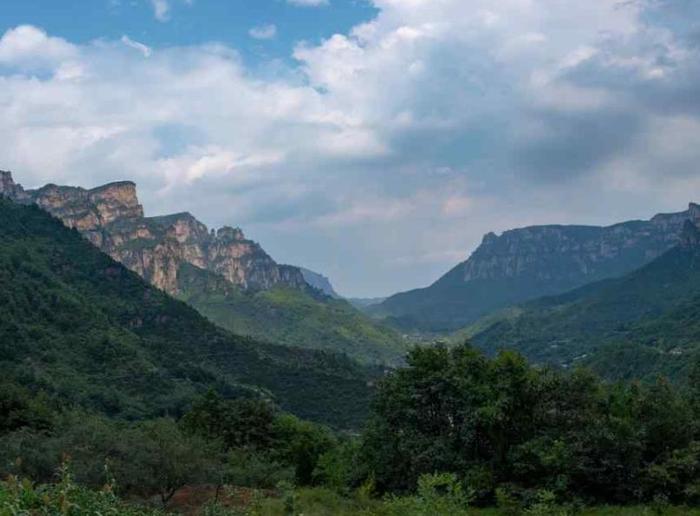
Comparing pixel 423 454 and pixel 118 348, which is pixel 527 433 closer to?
pixel 423 454

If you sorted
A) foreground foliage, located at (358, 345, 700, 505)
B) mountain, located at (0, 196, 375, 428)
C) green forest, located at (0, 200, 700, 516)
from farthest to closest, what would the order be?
mountain, located at (0, 196, 375, 428) → foreground foliage, located at (358, 345, 700, 505) → green forest, located at (0, 200, 700, 516)

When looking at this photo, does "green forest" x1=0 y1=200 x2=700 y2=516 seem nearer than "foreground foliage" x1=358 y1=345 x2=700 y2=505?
Yes

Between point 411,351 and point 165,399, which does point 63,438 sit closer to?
point 411,351

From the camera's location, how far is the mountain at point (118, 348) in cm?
8419

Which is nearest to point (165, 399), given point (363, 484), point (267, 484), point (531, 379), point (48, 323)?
point (48, 323)

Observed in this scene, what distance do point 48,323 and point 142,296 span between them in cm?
4846

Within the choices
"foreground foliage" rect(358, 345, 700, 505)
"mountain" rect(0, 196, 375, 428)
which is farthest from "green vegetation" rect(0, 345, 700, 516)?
"mountain" rect(0, 196, 375, 428)

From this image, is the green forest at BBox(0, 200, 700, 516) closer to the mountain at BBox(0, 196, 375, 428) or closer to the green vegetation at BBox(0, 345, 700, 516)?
the green vegetation at BBox(0, 345, 700, 516)

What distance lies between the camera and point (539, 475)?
2080 cm

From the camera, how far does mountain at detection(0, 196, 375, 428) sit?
276ft

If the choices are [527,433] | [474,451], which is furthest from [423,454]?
→ [527,433]

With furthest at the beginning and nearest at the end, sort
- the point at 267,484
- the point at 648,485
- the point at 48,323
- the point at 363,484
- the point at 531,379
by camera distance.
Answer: the point at 48,323
the point at 267,484
the point at 363,484
the point at 531,379
the point at 648,485

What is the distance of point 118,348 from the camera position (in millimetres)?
102938

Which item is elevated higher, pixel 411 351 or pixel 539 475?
pixel 411 351
